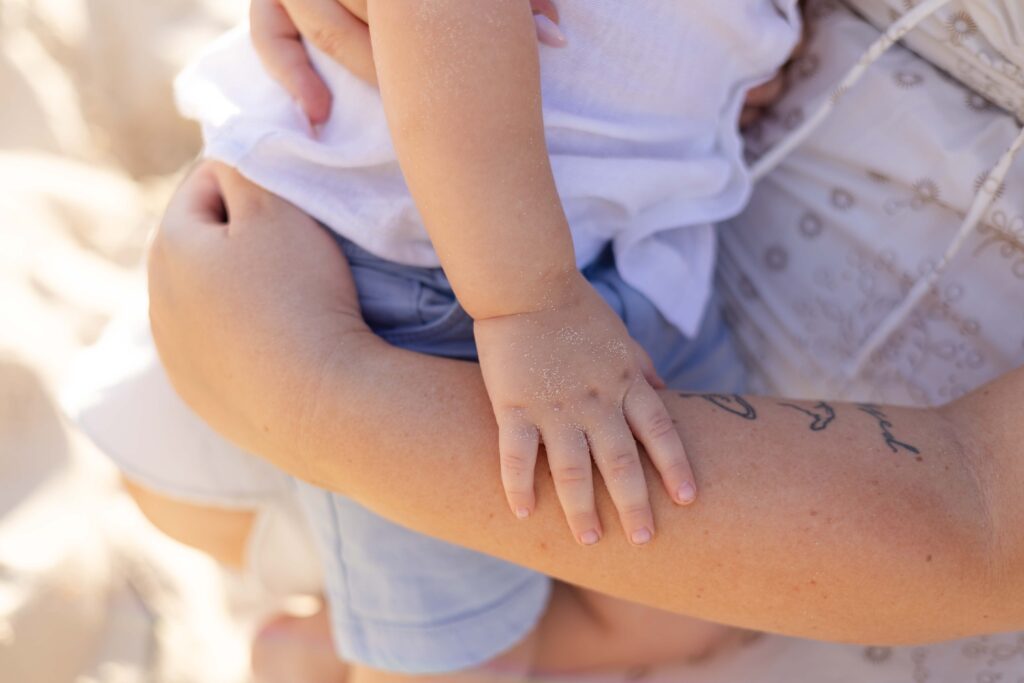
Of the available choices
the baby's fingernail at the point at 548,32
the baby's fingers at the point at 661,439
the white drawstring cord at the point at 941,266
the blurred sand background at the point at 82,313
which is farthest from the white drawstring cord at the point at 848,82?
the blurred sand background at the point at 82,313

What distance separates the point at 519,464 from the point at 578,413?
0.20ft

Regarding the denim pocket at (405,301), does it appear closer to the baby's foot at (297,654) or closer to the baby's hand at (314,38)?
the baby's hand at (314,38)

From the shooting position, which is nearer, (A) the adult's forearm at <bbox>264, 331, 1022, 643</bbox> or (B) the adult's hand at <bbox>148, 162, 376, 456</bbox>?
(A) the adult's forearm at <bbox>264, 331, 1022, 643</bbox>

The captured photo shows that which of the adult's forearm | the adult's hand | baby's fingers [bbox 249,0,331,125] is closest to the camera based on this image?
the adult's forearm

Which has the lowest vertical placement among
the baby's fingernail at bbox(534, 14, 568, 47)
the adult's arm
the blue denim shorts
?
the blue denim shorts

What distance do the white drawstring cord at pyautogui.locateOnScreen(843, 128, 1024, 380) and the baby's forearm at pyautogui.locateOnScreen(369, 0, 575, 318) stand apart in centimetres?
37

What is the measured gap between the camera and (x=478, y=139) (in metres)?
0.77

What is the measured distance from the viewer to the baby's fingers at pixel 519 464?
2.40 ft

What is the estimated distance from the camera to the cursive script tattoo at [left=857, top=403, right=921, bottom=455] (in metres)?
0.73

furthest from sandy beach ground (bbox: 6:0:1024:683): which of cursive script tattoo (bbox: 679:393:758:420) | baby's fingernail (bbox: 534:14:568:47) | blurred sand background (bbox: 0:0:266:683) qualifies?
baby's fingernail (bbox: 534:14:568:47)

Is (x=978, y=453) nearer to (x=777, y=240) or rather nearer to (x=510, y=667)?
(x=777, y=240)

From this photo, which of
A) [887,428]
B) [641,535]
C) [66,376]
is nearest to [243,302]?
[641,535]

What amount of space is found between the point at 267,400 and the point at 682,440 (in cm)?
35

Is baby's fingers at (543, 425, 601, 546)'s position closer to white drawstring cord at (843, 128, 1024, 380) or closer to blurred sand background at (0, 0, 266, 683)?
white drawstring cord at (843, 128, 1024, 380)
